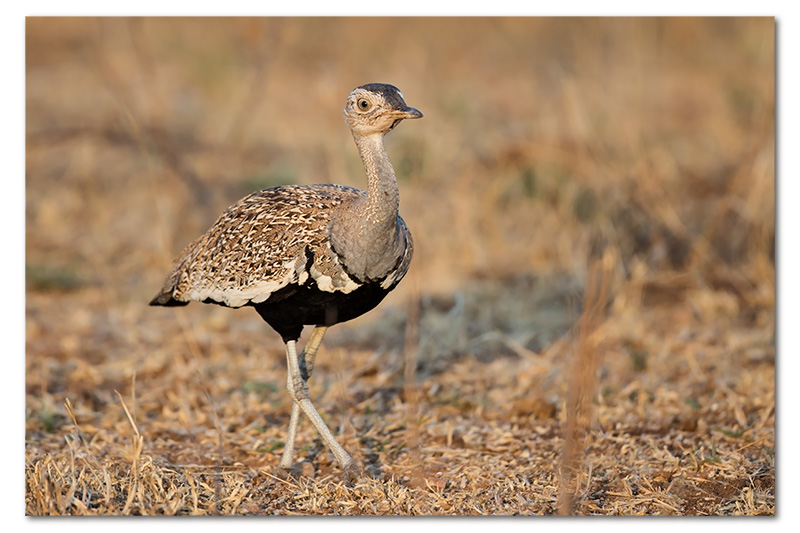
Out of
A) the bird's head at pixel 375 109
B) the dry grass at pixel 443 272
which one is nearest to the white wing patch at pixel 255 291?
the dry grass at pixel 443 272

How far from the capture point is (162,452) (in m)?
4.54

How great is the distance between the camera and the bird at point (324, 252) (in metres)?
3.80

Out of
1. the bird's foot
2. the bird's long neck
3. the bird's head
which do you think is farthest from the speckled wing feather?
the bird's foot

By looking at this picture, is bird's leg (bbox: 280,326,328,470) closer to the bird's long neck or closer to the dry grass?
the dry grass

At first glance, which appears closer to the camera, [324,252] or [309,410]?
[324,252]

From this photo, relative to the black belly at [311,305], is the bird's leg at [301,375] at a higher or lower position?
lower

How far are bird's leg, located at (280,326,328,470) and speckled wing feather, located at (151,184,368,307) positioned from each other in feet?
1.64

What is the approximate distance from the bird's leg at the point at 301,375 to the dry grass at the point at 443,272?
0.11m

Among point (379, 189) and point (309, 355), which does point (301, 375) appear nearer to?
point (309, 355)

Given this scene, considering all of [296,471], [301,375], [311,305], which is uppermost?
[311,305]

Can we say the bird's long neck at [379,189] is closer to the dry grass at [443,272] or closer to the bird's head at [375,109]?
the bird's head at [375,109]

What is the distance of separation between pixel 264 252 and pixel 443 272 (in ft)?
10.7

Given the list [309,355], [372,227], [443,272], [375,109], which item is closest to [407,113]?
[375,109]

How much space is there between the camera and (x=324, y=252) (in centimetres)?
383
